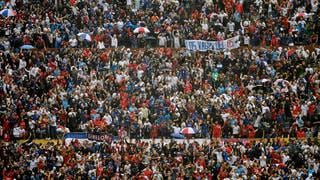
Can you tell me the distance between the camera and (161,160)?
40.8m

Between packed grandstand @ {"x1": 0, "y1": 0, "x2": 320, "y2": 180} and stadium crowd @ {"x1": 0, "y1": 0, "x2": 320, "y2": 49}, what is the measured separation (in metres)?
0.06

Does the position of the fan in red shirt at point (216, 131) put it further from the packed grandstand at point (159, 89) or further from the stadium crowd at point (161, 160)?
the stadium crowd at point (161, 160)

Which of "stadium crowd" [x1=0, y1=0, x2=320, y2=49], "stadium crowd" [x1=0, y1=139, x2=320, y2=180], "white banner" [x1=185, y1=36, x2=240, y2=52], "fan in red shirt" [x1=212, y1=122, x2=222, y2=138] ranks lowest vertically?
"stadium crowd" [x1=0, y1=139, x2=320, y2=180]

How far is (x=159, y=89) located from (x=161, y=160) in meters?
5.52

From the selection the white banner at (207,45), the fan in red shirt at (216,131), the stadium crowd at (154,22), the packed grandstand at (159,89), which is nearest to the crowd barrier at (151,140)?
the packed grandstand at (159,89)

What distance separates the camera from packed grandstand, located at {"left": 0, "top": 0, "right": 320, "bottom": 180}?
41.0 metres

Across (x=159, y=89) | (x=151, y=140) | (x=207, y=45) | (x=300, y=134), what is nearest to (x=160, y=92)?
(x=159, y=89)

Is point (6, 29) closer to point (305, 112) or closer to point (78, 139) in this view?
point (78, 139)

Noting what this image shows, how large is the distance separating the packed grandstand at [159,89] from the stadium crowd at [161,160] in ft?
0.17

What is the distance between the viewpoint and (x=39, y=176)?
40.3m

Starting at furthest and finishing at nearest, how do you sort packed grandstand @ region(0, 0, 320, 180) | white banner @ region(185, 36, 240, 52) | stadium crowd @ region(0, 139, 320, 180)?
1. white banner @ region(185, 36, 240, 52)
2. packed grandstand @ region(0, 0, 320, 180)
3. stadium crowd @ region(0, 139, 320, 180)

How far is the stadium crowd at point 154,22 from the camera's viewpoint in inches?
1924

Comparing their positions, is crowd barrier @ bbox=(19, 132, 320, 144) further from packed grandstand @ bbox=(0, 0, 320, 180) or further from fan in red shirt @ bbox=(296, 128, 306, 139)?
fan in red shirt @ bbox=(296, 128, 306, 139)

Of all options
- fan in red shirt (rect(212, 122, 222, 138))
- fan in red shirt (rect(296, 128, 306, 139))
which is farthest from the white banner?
fan in red shirt (rect(296, 128, 306, 139))
